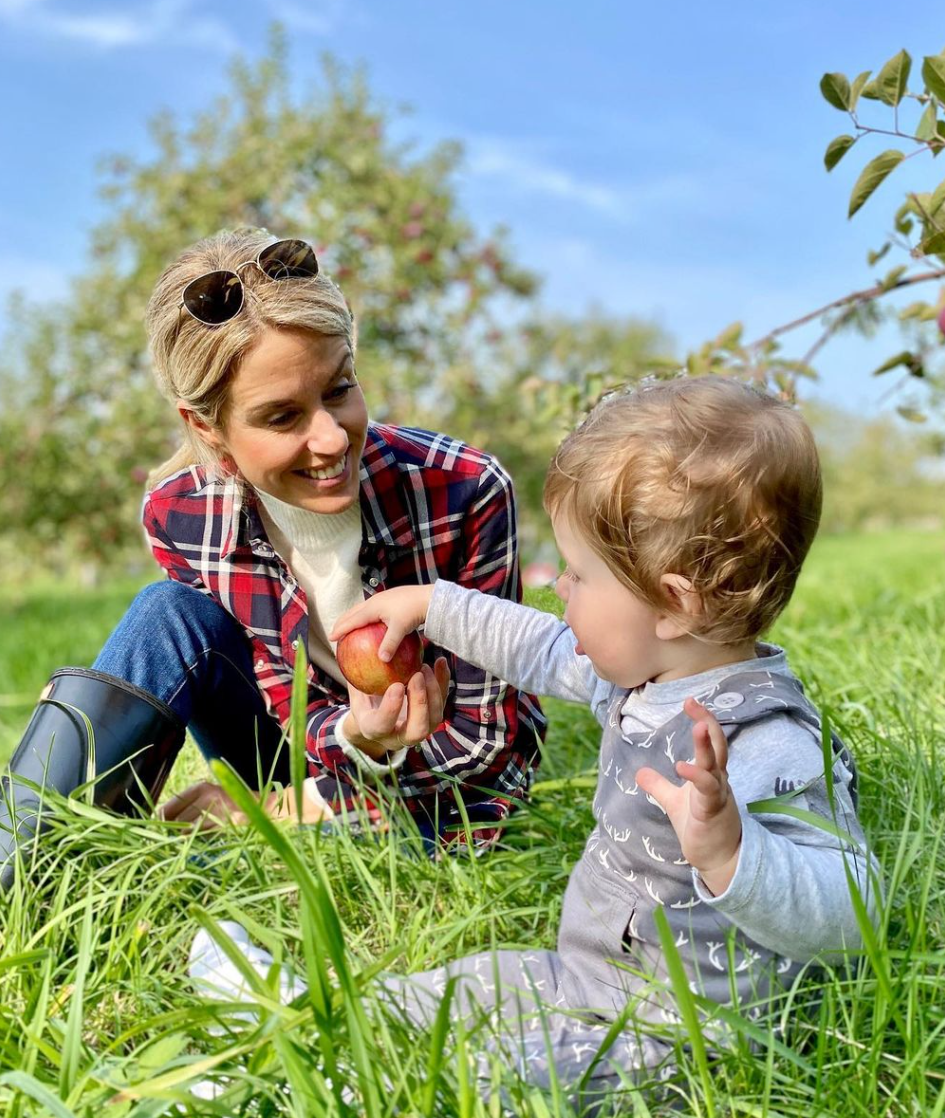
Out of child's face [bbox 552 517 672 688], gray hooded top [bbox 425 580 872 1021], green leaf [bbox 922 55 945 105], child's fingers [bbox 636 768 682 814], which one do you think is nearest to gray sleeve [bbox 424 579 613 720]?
gray hooded top [bbox 425 580 872 1021]

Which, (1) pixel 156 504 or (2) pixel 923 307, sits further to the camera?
(2) pixel 923 307

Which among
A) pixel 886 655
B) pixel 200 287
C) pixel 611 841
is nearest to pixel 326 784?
pixel 611 841

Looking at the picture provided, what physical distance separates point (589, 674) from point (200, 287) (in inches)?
35.2

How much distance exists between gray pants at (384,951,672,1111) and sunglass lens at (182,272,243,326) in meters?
1.07

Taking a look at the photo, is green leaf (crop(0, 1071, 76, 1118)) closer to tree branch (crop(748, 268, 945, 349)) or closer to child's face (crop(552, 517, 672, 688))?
child's face (crop(552, 517, 672, 688))

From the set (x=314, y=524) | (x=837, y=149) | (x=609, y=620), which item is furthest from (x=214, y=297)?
(x=837, y=149)

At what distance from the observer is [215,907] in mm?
1482

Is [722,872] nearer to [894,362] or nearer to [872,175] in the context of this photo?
[872,175]

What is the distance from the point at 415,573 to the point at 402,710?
384 millimetres

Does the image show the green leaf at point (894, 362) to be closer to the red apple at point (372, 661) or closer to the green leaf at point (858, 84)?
the green leaf at point (858, 84)

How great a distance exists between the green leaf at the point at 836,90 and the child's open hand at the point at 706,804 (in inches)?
46.8

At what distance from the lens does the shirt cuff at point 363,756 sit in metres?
1.84

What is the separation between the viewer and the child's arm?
165 cm

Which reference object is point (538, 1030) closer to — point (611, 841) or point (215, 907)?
point (611, 841)
